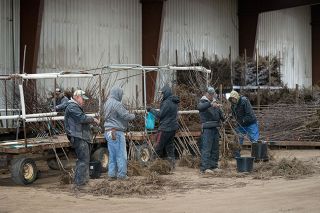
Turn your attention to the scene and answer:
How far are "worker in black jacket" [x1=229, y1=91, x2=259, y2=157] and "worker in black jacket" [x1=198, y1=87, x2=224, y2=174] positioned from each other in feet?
5.30

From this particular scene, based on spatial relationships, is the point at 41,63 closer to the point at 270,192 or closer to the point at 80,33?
the point at 80,33

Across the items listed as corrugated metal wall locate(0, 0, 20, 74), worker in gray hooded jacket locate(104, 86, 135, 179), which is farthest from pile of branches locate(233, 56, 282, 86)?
worker in gray hooded jacket locate(104, 86, 135, 179)

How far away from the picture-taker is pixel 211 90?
11.9 meters

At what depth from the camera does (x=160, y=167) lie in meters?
11.9

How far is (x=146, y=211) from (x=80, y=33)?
13.0 meters

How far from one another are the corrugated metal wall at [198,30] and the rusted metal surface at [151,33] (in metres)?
0.42

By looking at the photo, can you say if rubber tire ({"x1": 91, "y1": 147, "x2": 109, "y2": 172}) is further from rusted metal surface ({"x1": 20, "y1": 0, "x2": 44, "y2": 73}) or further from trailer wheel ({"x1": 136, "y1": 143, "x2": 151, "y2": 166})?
rusted metal surface ({"x1": 20, "y1": 0, "x2": 44, "y2": 73})

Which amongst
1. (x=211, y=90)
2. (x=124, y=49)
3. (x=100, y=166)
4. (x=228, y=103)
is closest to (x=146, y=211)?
(x=100, y=166)

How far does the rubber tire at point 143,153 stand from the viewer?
42.4ft

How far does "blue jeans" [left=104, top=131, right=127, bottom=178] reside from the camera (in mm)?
10852

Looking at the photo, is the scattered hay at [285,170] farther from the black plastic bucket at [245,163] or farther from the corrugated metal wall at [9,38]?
the corrugated metal wall at [9,38]

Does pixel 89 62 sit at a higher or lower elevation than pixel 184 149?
higher

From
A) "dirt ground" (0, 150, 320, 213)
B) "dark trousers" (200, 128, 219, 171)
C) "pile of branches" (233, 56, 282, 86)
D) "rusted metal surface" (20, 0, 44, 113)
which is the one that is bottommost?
"dirt ground" (0, 150, 320, 213)

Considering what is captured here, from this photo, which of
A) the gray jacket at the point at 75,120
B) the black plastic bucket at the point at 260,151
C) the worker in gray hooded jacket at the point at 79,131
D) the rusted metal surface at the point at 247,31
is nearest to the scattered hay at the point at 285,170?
the black plastic bucket at the point at 260,151
